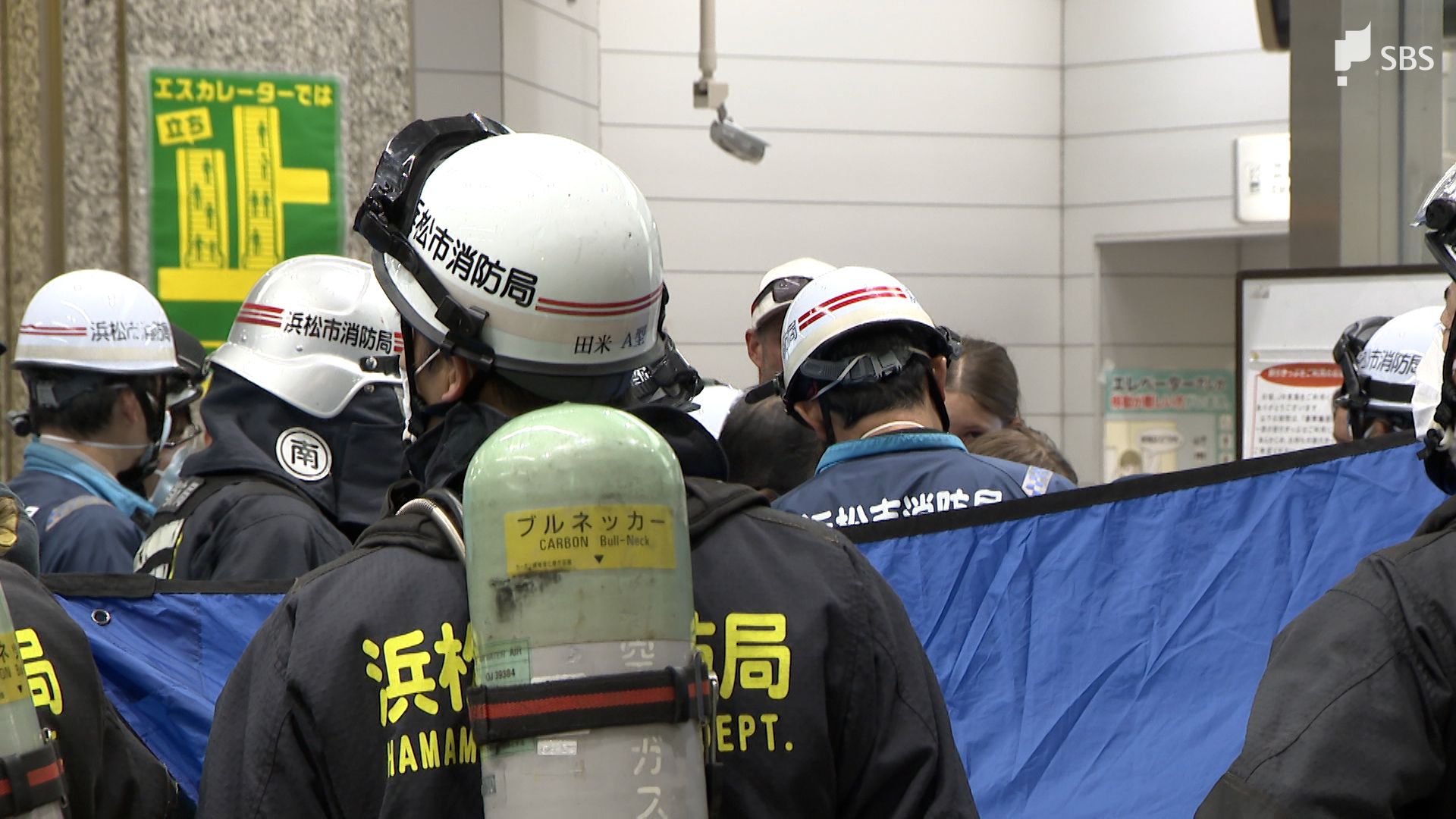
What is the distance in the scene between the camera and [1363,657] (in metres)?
1.79

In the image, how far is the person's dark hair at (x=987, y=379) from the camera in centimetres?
553

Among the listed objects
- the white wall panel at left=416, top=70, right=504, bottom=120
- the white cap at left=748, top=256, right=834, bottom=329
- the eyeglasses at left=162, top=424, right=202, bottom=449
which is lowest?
the eyeglasses at left=162, top=424, right=202, bottom=449

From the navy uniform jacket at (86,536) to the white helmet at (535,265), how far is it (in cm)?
277

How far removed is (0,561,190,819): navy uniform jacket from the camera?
2217 mm

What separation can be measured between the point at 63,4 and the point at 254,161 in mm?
872

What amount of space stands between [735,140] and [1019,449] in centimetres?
663

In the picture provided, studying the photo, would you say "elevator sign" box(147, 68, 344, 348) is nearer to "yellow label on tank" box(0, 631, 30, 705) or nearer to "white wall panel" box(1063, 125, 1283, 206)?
"yellow label on tank" box(0, 631, 30, 705)

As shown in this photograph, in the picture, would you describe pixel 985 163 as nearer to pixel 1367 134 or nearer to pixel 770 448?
pixel 1367 134

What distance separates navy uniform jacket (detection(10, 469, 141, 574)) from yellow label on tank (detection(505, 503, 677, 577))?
10.3ft

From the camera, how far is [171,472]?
21.8ft

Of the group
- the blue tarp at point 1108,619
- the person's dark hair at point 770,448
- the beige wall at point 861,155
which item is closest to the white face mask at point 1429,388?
the blue tarp at point 1108,619

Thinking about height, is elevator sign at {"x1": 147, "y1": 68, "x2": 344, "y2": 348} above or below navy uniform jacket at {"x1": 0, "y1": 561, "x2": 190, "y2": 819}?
above

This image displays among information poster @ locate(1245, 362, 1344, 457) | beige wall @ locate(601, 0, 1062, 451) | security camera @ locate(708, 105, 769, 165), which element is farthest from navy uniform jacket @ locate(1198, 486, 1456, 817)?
beige wall @ locate(601, 0, 1062, 451)

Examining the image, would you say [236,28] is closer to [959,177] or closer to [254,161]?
[254,161]
